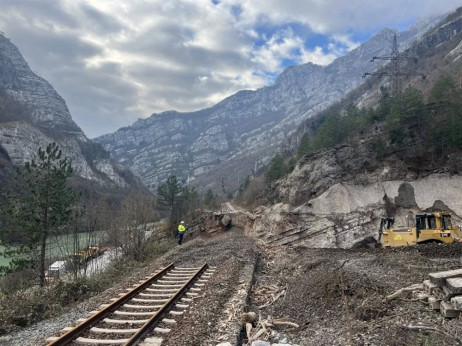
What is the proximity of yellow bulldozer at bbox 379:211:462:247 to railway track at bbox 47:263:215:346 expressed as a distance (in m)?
9.87

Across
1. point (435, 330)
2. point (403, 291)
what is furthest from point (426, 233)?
point (435, 330)

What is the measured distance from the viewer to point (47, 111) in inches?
7692

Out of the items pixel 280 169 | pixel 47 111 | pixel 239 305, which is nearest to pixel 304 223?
pixel 239 305

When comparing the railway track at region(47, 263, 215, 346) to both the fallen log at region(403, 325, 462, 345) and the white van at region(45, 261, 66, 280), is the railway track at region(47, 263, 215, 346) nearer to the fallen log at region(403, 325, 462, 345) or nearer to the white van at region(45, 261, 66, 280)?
the fallen log at region(403, 325, 462, 345)

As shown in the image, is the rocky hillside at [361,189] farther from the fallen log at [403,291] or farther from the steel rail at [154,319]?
the steel rail at [154,319]

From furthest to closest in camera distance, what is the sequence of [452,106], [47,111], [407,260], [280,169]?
[47,111] < [280,169] < [452,106] < [407,260]

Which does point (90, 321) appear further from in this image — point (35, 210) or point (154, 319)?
point (35, 210)

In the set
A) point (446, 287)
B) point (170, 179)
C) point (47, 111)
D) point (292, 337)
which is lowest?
point (292, 337)

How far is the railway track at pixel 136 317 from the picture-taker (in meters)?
6.16

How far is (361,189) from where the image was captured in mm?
24016

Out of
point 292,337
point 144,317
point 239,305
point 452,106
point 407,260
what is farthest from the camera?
point 452,106

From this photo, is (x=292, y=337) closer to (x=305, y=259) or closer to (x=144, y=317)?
(x=144, y=317)

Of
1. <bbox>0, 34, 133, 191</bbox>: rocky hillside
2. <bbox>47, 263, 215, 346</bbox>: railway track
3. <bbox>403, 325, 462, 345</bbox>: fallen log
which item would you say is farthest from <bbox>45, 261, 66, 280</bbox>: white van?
<bbox>0, 34, 133, 191</bbox>: rocky hillside

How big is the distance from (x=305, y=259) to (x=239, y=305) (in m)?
7.49
